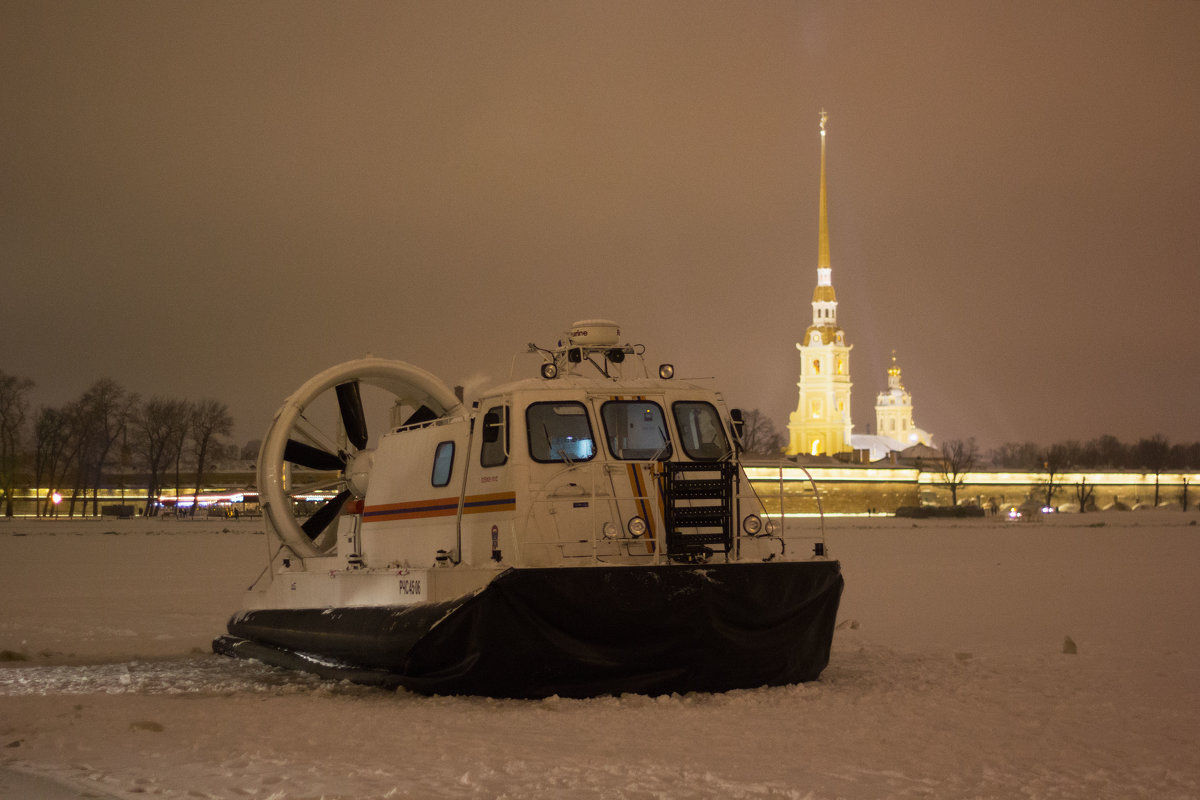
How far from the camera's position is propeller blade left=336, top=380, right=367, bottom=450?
12797 millimetres

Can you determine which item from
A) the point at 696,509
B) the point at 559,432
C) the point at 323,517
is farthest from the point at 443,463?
the point at 323,517

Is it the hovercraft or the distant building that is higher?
the distant building

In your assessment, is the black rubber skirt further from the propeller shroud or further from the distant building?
the distant building

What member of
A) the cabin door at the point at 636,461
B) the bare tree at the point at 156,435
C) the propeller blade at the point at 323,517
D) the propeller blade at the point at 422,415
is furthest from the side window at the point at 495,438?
the bare tree at the point at 156,435

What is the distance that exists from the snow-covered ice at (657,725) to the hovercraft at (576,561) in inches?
10.4

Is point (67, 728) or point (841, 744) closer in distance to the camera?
point (841, 744)

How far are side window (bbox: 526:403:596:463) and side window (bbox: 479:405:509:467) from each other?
0.18 meters

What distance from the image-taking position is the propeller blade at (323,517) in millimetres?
13000

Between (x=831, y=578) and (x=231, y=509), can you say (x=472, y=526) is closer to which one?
(x=831, y=578)

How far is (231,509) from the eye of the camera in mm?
74312

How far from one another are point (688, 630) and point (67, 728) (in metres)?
4.00

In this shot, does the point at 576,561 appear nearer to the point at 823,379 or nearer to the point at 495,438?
the point at 495,438

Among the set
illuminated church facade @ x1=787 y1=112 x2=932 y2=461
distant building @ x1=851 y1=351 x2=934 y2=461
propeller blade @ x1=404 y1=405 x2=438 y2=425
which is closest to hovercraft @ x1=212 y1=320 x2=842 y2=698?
propeller blade @ x1=404 y1=405 x2=438 y2=425

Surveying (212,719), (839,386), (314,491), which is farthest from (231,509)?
(839,386)
